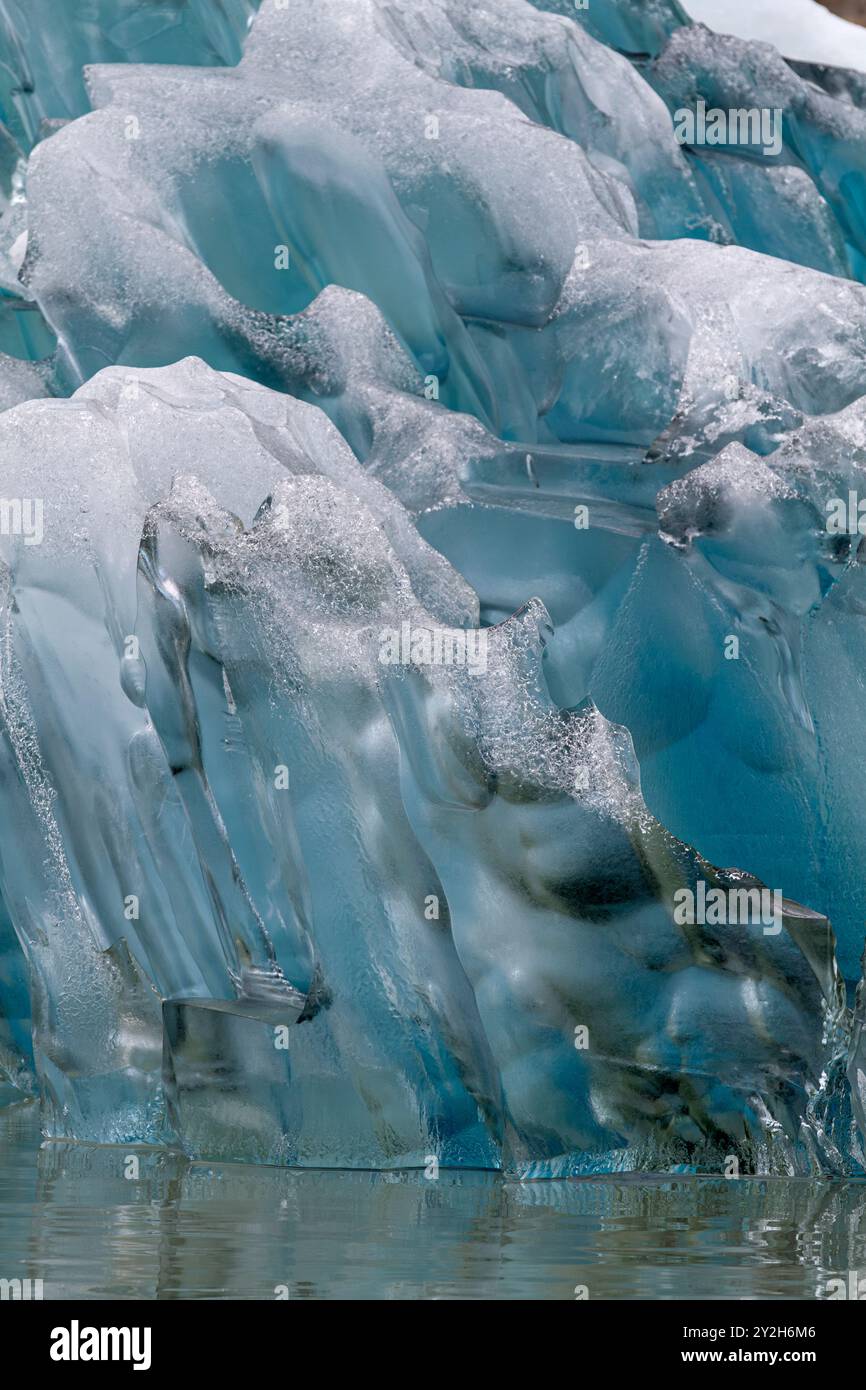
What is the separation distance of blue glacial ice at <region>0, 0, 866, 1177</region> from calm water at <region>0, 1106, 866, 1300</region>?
0.79ft

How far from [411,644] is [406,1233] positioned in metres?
1.22

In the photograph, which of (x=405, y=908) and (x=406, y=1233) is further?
(x=405, y=908)

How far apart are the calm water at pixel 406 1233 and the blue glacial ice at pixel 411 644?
0.24 metres

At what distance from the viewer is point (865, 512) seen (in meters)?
4.36

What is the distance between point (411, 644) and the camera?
3.62 m

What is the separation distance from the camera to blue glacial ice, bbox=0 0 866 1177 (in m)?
3.59

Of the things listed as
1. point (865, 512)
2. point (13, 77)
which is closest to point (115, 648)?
point (865, 512)

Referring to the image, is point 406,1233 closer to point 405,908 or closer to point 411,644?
point 405,908

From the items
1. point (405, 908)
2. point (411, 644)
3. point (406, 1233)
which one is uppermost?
point (411, 644)

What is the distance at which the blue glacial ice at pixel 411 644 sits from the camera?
3.59m

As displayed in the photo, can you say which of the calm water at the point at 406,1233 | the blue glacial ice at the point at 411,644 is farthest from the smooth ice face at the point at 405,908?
the calm water at the point at 406,1233

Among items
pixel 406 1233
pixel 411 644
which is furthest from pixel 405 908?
pixel 406 1233

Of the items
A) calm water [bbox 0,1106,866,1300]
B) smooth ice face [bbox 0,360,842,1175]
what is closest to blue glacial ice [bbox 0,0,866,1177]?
smooth ice face [bbox 0,360,842,1175]

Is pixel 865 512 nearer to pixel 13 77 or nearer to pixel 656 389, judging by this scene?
pixel 656 389
